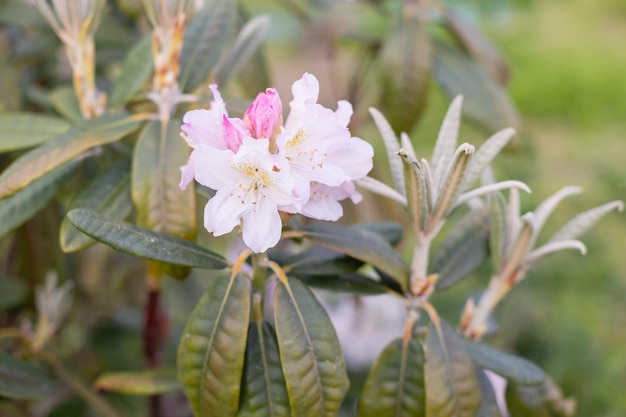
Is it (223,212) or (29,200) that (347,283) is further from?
(29,200)

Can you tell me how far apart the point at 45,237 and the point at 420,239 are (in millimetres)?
851

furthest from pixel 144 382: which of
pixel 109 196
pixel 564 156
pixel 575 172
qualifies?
pixel 564 156

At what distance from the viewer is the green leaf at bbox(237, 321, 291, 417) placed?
2.78 feet

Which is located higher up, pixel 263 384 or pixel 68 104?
pixel 68 104

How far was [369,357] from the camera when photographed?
1691mm

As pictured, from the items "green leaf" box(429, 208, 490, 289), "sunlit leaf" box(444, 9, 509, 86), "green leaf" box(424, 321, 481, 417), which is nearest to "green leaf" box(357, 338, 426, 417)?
"green leaf" box(424, 321, 481, 417)

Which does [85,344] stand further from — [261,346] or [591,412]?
[591,412]

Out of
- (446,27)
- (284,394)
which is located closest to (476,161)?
(284,394)

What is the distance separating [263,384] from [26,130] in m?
0.49

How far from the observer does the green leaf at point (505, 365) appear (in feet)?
3.05

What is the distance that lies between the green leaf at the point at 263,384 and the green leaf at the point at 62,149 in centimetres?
31

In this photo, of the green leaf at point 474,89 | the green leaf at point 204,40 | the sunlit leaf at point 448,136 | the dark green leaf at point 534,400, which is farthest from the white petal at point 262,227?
the green leaf at point 474,89

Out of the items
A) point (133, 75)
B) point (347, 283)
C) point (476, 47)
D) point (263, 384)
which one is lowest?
point (263, 384)

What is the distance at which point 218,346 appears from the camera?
2.70 ft
